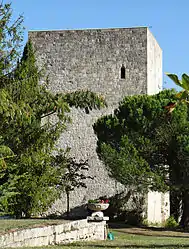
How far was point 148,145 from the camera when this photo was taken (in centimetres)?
2114

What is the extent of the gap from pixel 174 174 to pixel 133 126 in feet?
7.04

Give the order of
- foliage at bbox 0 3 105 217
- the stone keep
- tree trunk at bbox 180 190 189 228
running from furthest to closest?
the stone keep → tree trunk at bbox 180 190 189 228 → foliage at bbox 0 3 105 217

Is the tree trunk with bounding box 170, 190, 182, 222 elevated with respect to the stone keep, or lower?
lower

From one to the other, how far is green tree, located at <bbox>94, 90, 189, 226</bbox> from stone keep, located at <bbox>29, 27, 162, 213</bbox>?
131 inches

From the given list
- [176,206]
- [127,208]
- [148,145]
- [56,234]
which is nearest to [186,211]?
[127,208]

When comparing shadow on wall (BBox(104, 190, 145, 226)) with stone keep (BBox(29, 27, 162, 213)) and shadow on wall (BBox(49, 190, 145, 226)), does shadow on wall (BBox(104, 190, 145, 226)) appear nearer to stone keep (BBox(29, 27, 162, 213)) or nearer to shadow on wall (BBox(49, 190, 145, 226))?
shadow on wall (BBox(49, 190, 145, 226))

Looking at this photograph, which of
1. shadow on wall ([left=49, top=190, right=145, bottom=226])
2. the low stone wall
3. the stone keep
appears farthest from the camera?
the stone keep

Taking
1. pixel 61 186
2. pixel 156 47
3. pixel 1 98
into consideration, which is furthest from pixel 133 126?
pixel 1 98

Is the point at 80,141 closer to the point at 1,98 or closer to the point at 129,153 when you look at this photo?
the point at 129,153

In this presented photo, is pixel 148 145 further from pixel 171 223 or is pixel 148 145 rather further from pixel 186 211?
pixel 171 223

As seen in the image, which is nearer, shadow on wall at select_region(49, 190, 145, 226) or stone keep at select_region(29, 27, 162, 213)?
shadow on wall at select_region(49, 190, 145, 226)

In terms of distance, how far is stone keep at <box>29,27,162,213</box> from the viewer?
82.4 ft

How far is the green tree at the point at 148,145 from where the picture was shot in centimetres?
2077

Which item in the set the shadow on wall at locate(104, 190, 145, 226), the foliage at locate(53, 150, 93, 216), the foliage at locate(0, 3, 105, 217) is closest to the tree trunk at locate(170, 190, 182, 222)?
the shadow on wall at locate(104, 190, 145, 226)
